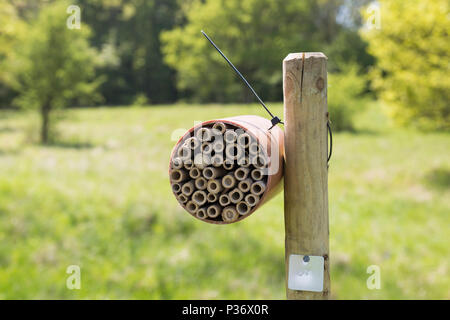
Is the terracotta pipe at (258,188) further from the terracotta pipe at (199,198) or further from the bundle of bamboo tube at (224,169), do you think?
the terracotta pipe at (199,198)

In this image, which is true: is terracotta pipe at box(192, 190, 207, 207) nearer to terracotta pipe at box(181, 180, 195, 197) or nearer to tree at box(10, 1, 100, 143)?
terracotta pipe at box(181, 180, 195, 197)

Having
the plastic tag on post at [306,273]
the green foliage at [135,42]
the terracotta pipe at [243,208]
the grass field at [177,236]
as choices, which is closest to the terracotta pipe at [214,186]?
the terracotta pipe at [243,208]

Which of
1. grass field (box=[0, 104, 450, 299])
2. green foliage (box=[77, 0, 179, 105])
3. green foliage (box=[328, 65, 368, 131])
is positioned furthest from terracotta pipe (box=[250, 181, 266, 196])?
green foliage (box=[77, 0, 179, 105])

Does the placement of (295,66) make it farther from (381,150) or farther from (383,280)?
(381,150)

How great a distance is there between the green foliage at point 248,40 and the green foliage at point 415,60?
2.09 m

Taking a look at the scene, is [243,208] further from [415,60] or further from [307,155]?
[415,60]

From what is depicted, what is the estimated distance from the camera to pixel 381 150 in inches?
459

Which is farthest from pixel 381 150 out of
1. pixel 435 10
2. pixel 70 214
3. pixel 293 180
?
pixel 293 180

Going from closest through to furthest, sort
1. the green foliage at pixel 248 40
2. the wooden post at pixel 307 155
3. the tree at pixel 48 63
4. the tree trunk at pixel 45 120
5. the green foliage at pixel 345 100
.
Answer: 1. the wooden post at pixel 307 155
2. the tree at pixel 48 63
3. the tree trunk at pixel 45 120
4. the green foliage at pixel 345 100
5. the green foliage at pixel 248 40

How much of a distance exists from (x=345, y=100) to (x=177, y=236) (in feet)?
30.9


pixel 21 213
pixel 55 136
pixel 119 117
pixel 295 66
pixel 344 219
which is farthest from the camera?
pixel 119 117

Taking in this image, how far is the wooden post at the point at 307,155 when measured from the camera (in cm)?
190

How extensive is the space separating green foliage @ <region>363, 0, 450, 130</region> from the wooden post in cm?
823

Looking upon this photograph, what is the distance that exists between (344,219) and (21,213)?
5410 mm
